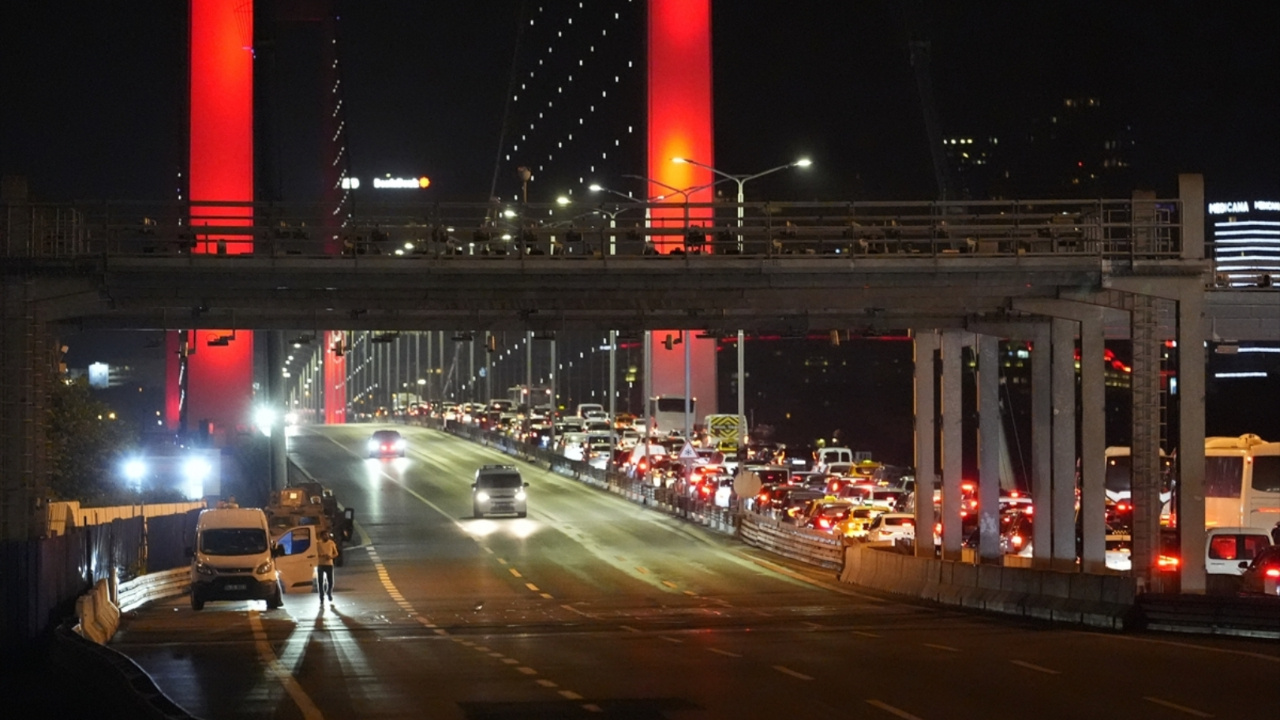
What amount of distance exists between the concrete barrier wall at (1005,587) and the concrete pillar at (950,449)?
111 inches

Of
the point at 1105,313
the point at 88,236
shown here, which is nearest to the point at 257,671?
the point at 88,236

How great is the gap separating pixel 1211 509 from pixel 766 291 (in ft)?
58.6

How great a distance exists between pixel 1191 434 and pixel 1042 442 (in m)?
8.98

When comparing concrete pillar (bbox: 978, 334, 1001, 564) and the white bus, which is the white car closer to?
concrete pillar (bbox: 978, 334, 1001, 564)

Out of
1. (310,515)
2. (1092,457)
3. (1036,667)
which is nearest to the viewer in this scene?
(1036,667)

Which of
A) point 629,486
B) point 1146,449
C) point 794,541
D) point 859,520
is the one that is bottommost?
point 629,486

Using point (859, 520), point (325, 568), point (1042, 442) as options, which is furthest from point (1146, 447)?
point (859, 520)

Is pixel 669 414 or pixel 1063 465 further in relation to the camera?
pixel 669 414

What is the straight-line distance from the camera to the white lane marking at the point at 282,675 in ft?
69.8

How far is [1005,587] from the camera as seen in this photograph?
37594 mm

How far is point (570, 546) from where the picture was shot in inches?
2377

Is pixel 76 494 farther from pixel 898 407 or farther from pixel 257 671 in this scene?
pixel 898 407

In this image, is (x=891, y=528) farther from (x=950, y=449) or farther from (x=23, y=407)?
(x=23, y=407)

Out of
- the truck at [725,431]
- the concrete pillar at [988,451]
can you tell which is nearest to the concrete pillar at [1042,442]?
the concrete pillar at [988,451]
